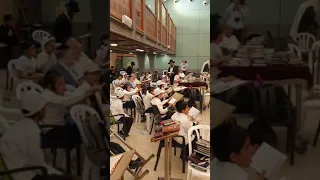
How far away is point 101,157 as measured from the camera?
191 cm

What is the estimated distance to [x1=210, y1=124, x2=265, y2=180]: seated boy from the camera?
181 centimetres

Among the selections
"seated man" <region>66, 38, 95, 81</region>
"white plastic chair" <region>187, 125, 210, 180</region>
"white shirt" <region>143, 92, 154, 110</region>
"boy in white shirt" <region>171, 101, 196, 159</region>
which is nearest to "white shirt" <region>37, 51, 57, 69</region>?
"seated man" <region>66, 38, 95, 81</region>

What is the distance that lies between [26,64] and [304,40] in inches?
67.9

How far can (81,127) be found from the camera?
190cm

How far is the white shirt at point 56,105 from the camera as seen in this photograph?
1883 mm

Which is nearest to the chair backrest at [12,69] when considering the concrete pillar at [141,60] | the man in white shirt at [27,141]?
the man in white shirt at [27,141]

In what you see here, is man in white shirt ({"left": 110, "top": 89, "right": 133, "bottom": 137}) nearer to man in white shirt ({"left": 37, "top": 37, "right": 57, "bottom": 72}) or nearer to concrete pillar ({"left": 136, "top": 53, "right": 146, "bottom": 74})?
man in white shirt ({"left": 37, "top": 37, "right": 57, "bottom": 72})

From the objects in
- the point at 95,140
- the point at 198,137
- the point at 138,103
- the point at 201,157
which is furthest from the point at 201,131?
the point at 95,140

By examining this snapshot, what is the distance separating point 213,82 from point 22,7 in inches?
51.7

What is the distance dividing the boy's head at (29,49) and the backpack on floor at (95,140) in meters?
0.54

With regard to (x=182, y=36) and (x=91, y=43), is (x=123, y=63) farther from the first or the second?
(x=91, y=43)

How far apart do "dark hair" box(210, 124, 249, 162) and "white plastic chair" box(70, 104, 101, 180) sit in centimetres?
77

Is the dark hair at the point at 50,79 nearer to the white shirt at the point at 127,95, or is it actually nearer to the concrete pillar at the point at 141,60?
the white shirt at the point at 127,95

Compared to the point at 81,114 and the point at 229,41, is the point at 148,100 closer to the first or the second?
the point at 81,114
